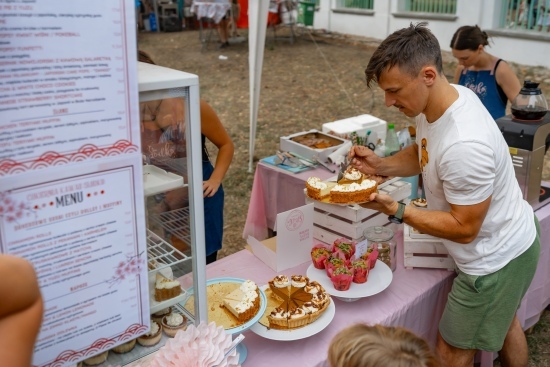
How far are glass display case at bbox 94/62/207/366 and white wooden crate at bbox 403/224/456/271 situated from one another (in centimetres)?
105

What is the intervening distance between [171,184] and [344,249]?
101cm

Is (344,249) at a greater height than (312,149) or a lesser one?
lesser

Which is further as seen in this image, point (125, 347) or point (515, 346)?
point (515, 346)

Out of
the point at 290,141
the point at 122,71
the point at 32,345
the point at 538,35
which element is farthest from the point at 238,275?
the point at 538,35

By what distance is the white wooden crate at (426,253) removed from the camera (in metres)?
2.15

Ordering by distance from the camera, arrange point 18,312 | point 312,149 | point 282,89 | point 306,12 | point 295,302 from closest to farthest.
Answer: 1. point 18,312
2. point 295,302
3. point 312,149
4. point 282,89
5. point 306,12

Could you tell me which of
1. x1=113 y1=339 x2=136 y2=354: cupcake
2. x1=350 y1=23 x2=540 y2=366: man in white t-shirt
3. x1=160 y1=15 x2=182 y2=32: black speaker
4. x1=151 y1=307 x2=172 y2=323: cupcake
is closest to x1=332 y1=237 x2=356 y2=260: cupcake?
x1=350 y1=23 x2=540 y2=366: man in white t-shirt

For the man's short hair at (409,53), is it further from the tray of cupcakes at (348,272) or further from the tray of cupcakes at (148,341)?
the tray of cupcakes at (148,341)

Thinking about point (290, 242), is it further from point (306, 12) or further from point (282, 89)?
point (306, 12)

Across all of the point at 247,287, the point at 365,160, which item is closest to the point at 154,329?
the point at 247,287

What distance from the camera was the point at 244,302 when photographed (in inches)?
65.7

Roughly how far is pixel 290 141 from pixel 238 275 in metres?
1.65

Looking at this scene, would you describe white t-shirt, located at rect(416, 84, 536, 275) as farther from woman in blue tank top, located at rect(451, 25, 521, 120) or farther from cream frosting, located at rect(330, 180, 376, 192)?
woman in blue tank top, located at rect(451, 25, 521, 120)

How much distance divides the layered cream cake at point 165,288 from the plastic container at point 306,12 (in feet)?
45.7
